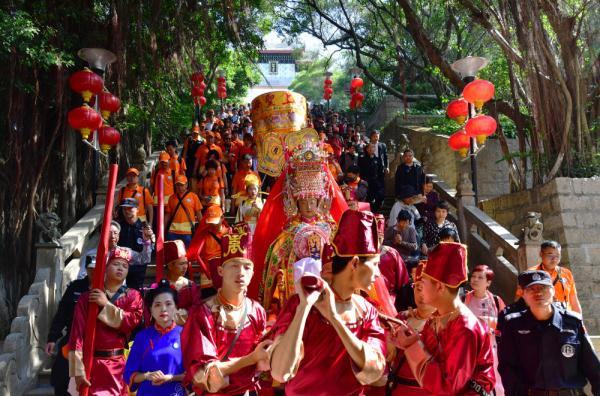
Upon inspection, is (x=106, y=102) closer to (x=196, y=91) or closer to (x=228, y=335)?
(x=196, y=91)

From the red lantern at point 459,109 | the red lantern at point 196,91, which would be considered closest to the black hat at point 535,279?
the red lantern at point 459,109

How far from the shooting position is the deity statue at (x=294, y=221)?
649cm

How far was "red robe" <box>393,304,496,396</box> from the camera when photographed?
2.99 meters

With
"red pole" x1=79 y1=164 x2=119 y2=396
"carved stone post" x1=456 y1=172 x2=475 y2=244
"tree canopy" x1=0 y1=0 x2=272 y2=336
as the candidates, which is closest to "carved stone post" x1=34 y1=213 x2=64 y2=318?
"tree canopy" x1=0 y1=0 x2=272 y2=336

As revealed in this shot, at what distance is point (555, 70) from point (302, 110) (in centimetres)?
454

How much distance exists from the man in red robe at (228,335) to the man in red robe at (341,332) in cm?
21

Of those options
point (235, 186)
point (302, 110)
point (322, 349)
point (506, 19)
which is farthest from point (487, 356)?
point (506, 19)

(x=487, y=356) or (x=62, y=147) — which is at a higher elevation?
(x=62, y=147)

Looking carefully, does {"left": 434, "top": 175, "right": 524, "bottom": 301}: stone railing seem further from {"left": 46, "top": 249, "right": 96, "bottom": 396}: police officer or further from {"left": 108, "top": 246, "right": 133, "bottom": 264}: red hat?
{"left": 46, "top": 249, "right": 96, "bottom": 396}: police officer

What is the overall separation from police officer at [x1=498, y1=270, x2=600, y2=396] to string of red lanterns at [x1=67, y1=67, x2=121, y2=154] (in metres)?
6.82

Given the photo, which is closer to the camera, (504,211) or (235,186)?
(235,186)

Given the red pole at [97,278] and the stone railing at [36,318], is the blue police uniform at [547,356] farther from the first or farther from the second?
the stone railing at [36,318]

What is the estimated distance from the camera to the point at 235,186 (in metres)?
11.2

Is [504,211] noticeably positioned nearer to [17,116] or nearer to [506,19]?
[506,19]
